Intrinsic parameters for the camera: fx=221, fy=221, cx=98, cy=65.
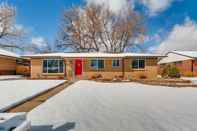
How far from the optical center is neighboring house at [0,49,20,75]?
29.8 metres

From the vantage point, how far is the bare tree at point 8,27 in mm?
43656

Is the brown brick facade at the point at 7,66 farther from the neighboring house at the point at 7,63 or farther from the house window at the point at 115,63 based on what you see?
the house window at the point at 115,63

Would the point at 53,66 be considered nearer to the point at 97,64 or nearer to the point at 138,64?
the point at 97,64

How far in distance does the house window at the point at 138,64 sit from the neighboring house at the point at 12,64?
1682cm

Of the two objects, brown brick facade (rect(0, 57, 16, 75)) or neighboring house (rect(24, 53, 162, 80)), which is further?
brown brick facade (rect(0, 57, 16, 75))

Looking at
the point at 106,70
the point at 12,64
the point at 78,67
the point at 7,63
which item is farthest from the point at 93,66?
the point at 12,64

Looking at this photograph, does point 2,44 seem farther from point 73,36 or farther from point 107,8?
point 107,8

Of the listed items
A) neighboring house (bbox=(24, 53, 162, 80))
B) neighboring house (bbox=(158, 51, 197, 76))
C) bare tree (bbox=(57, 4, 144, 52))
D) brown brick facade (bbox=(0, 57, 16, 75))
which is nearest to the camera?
neighboring house (bbox=(24, 53, 162, 80))

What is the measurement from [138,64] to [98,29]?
1777 centimetres

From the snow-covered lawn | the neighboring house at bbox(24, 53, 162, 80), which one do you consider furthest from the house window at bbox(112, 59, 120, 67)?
the snow-covered lawn

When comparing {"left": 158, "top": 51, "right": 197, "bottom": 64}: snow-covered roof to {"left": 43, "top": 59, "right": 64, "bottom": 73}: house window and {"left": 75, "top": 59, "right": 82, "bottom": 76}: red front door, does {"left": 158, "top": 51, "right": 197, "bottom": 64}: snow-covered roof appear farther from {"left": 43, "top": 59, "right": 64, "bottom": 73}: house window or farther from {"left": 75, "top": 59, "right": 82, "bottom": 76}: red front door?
{"left": 43, "top": 59, "right": 64, "bottom": 73}: house window

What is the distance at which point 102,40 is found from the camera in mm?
42812

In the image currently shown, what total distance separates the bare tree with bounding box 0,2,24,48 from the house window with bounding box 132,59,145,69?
29252 millimetres

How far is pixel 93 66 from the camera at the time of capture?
1025 inches
